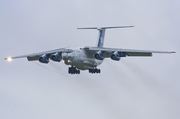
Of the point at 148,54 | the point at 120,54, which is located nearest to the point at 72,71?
the point at 120,54

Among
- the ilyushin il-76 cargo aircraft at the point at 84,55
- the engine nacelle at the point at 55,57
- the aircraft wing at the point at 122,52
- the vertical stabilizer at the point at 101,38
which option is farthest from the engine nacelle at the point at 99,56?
the vertical stabilizer at the point at 101,38

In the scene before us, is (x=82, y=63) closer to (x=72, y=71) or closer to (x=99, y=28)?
(x=72, y=71)

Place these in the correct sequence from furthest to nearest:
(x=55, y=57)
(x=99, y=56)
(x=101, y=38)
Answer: (x=101, y=38), (x=55, y=57), (x=99, y=56)

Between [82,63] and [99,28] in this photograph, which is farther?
[99,28]

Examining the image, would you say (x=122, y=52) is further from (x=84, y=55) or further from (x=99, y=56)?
(x=84, y=55)

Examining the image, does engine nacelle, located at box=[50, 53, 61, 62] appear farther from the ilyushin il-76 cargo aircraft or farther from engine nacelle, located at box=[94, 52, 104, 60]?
engine nacelle, located at box=[94, 52, 104, 60]

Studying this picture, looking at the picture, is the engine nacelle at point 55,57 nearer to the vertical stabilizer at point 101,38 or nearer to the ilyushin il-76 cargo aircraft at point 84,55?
the ilyushin il-76 cargo aircraft at point 84,55

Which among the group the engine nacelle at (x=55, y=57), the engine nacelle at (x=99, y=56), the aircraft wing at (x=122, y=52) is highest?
the aircraft wing at (x=122, y=52)

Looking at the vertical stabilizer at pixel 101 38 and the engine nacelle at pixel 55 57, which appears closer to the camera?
the engine nacelle at pixel 55 57

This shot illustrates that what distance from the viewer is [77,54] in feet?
112

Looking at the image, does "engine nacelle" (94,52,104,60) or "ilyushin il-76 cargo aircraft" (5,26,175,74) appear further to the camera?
"engine nacelle" (94,52,104,60)

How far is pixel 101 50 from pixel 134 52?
272cm

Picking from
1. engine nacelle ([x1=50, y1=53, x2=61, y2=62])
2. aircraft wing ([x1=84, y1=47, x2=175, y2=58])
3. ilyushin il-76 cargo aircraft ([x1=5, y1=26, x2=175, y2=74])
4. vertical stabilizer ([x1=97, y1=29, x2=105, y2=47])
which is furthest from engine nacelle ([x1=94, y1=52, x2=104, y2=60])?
vertical stabilizer ([x1=97, y1=29, x2=105, y2=47])

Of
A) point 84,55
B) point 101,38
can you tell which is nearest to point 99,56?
point 84,55
